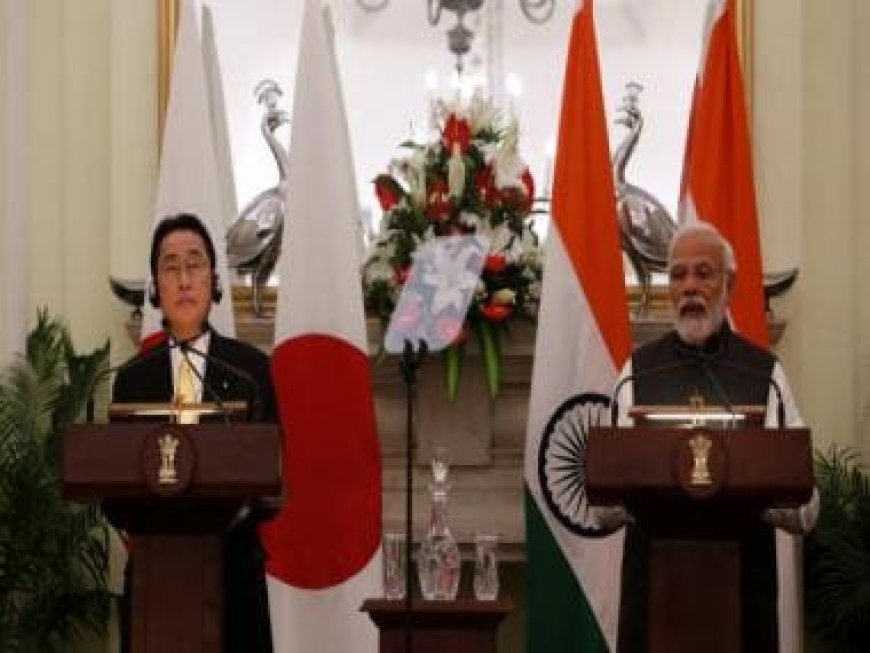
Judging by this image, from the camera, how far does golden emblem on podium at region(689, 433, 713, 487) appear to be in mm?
4156

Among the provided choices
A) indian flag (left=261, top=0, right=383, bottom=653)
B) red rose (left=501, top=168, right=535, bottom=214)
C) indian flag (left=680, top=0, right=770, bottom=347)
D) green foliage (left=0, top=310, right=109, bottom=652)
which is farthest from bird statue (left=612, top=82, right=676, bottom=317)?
green foliage (left=0, top=310, right=109, bottom=652)

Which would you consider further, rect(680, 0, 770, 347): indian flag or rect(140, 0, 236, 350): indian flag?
rect(140, 0, 236, 350): indian flag

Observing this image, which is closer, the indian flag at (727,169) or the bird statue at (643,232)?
the indian flag at (727,169)

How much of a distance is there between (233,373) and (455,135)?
1.95 m

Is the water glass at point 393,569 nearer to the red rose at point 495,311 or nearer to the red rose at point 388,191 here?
the red rose at point 495,311

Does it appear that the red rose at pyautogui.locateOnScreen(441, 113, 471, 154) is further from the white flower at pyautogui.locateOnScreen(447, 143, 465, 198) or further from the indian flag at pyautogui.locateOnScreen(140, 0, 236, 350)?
the indian flag at pyautogui.locateOnScreen(140, 0, 236, 350)

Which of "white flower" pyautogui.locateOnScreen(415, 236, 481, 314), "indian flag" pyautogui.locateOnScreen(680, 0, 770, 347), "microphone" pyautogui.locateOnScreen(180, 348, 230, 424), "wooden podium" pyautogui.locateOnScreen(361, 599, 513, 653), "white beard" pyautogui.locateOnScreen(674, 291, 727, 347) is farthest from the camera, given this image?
"indian flag" pyautogui.locateOnScreen(680, 0, 770, 347)

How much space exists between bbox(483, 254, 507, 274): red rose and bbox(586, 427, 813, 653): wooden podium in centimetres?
199

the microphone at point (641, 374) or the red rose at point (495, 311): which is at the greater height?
the red rose at point (495, 311)

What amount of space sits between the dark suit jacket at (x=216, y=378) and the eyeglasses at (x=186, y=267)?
0.53 ft

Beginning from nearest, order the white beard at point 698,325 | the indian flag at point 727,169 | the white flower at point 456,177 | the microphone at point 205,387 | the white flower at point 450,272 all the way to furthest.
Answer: the microphone at point 205,387
the white beard at point 698,325
the white flower at point 450,272
the indian flag at point 727,169
the white flower at point 456,177

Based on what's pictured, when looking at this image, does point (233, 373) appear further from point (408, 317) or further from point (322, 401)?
point (322, 401)

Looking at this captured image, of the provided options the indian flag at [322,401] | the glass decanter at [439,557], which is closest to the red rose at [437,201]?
the indian flag at [322,401]

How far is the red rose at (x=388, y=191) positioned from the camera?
6.36 metres
